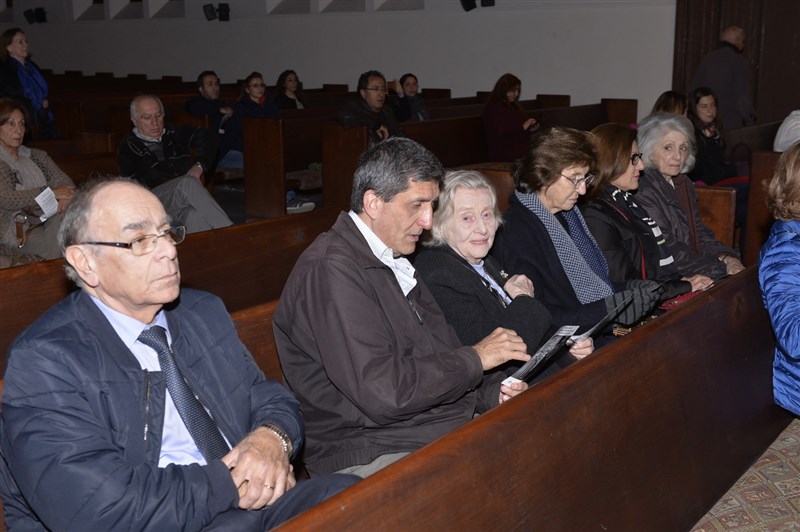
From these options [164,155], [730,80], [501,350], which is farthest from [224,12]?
[501,350]

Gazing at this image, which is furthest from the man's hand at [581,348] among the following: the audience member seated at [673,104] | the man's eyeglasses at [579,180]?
the audience member seated at [673,104]

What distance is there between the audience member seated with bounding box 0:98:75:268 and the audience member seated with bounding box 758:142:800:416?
290 centimetres

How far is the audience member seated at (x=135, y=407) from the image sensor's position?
57.9 inches

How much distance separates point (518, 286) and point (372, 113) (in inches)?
165

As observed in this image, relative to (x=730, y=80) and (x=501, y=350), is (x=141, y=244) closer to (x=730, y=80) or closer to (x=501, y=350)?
(x=501, y=350)

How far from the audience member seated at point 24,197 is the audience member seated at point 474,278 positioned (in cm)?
205

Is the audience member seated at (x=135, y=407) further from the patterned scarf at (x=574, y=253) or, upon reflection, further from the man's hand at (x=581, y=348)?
Result: the patterned scarf at (x=574, y=253)

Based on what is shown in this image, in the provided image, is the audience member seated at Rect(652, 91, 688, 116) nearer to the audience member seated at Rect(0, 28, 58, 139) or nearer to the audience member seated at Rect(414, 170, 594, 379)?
the audience member seated at Rect(414, 170, 594, 379)

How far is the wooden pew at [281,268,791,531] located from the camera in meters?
1.43

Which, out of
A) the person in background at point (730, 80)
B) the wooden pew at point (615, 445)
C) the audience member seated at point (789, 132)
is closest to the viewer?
the wooden pew at point (615, 445)

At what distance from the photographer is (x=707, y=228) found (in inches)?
154

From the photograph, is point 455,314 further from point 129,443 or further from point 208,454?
point 129,443

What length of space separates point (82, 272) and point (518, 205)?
5.50 feet

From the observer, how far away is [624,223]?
3.30m
